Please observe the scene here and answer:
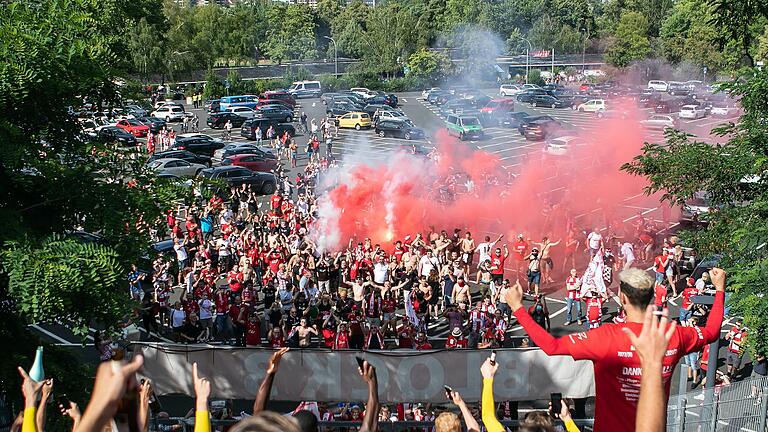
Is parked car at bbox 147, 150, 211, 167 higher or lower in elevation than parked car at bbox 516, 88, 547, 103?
lower

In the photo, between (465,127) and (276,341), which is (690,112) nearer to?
(465,127)

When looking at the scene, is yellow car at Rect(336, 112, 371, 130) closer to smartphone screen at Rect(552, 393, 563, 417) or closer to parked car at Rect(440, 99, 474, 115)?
parked car at Rect(440, 99, 474, 115)

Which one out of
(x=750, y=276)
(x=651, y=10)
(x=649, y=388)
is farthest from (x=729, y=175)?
(x=651, y=10)

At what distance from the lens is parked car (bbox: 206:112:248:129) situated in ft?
166

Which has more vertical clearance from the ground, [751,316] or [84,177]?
[84,177]

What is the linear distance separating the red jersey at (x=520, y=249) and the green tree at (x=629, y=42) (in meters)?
56.8

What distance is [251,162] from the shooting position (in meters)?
35.2

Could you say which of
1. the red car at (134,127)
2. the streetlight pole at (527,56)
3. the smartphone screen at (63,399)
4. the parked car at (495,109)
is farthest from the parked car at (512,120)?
the smartphone screen at (63,399)

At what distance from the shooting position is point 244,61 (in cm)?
8494

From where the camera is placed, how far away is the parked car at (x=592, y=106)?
55.9 m

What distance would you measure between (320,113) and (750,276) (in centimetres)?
4583

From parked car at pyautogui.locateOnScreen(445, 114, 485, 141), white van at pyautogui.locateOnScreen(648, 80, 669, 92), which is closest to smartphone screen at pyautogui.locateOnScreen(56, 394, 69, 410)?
parked car at pyautogui.locateOnScreen(445, 114, 485, 141)

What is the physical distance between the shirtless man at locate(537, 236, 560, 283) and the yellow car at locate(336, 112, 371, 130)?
2928 cm

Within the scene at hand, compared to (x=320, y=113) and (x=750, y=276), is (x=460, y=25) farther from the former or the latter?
(x=750, y=276)
